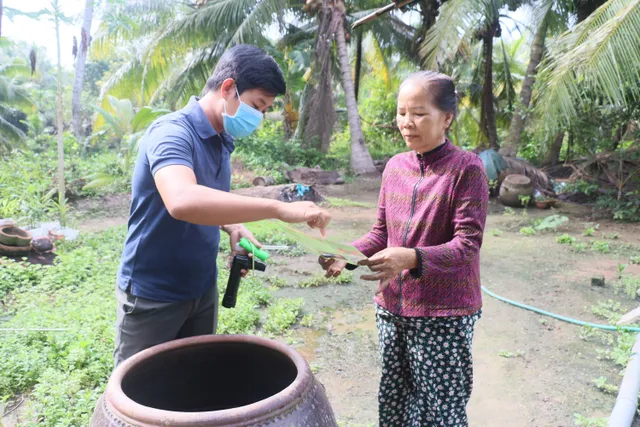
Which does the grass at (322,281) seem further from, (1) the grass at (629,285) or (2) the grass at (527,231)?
(2) the grass at (527,231)

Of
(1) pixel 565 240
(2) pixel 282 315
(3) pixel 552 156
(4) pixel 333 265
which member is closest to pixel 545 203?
(1) pixel 565 240

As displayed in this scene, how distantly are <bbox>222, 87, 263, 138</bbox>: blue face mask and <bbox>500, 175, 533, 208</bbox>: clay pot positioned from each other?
863cm

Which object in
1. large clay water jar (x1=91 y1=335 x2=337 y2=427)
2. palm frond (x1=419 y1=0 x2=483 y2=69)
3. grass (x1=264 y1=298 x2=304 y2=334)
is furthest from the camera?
palm frond (x1=419 y1=0 x2=483 y2=69)

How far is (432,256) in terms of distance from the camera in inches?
63.4

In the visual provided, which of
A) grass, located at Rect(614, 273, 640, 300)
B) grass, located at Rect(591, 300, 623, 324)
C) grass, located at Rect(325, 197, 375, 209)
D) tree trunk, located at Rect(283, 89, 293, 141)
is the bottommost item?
grass, located at Rect(591, 300, 623, 324)

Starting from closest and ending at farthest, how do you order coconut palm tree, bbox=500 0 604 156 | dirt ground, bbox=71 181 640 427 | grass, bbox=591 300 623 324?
dirt ground, bbox=71 181 640 427 → grass, bbox=591 300 623 324 → coconut palm tree, bbox=500 0 604 156

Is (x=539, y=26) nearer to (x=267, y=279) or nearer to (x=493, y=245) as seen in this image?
(x=493, y=245)

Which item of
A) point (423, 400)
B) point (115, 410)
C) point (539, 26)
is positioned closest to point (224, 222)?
point (115, 410)

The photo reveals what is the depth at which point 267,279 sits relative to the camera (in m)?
5.09

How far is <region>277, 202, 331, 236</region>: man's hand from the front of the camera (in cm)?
128

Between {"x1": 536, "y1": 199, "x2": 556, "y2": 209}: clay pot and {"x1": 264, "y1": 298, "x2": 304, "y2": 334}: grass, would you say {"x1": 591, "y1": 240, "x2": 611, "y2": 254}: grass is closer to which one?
{"x1": 536, "y1": 199, "x2": 556, "y2": 209}: clay pot

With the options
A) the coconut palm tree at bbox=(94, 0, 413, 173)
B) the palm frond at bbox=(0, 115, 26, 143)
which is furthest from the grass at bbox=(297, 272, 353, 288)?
the palm frond at bbox=(0, 115, 26, 143)

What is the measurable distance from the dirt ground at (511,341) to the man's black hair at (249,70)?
1877 millimetres

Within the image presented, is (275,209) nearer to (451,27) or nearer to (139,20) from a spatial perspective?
(451,27)
